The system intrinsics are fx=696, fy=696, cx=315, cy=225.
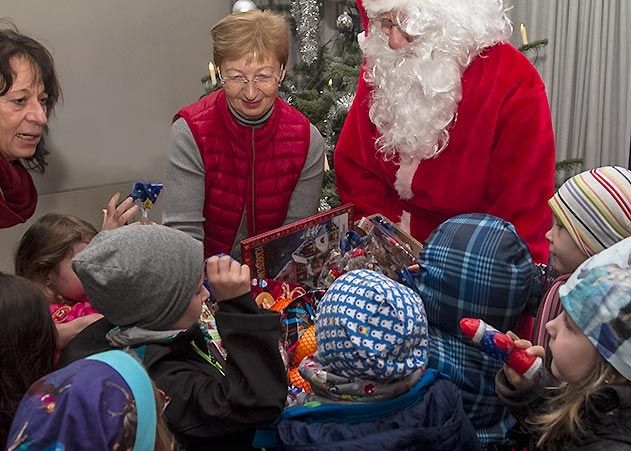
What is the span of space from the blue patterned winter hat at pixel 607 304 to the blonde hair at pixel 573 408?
0.12ft

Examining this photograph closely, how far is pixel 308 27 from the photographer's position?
151 inches

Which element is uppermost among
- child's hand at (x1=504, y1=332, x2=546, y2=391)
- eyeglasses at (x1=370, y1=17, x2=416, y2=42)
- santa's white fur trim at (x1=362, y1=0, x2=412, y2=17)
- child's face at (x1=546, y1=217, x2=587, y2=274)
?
santa's white fur trim at (x1=362, y1=0, x2=412, y2=17)

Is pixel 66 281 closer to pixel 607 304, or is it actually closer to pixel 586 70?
pixel 607 304

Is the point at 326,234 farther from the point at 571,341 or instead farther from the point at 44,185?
the point at 44,185

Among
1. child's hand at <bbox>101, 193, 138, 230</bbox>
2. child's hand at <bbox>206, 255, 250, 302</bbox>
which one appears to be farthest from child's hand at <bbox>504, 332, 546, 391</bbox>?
child's hand at <bbox>101, 193, 138, 230</bbox>

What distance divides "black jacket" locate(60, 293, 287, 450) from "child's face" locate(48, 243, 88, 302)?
654 millimetres

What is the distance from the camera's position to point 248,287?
4.87 ft

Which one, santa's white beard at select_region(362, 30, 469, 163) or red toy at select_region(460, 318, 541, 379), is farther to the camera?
santa's white beard at select_region(362, 30, 469, 163)

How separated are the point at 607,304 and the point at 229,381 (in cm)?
74

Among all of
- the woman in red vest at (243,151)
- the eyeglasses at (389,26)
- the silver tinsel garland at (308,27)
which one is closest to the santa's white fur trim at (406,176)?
the woman in red vest at (243,151)

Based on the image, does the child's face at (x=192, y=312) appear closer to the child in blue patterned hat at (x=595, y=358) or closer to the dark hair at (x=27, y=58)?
the child in blue patterned hat at (x=595, y=358)

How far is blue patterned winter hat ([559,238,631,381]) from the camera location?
4.07 ft

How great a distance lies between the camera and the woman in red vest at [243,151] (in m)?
2.28

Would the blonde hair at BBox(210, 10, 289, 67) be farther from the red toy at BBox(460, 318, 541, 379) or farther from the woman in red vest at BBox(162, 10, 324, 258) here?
the red toy at BBox(460, 318, 541, 379)
